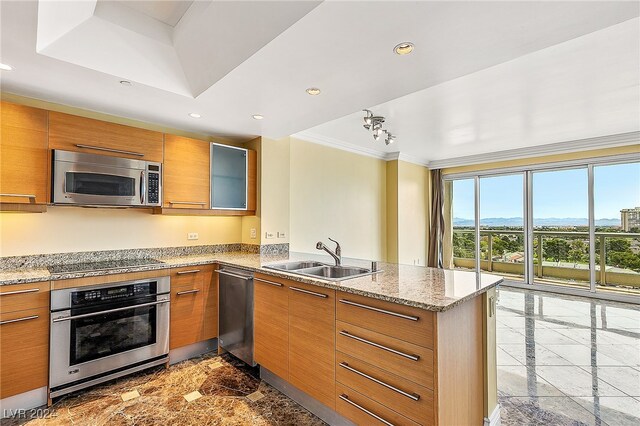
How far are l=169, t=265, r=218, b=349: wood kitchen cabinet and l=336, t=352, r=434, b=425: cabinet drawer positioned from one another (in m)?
1.61

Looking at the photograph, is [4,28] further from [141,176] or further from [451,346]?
[451,346]

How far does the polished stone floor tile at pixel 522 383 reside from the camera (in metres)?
2.35

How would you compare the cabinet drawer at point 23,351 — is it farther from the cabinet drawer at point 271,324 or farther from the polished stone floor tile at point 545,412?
the polished stone floor tile at point 545,412

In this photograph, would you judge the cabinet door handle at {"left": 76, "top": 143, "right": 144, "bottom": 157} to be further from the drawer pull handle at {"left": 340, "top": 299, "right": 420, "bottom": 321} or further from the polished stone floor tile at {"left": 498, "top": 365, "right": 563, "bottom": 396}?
the polished stone floor tile at {"left": 498, "top": 365, "right": 563, "bottom": 396}

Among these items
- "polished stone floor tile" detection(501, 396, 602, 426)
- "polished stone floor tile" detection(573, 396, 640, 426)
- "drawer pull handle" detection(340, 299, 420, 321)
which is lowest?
"polished stone floor tile" detection(501, 396, 602, 426)

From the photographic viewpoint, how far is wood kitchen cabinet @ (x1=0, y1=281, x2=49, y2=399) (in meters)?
1.99

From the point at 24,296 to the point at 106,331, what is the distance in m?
0.58

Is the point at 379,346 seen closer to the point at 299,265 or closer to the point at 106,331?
the point at 299,265

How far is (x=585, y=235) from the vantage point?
205 inches

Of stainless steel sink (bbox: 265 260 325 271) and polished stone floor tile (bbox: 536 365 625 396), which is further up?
stainless steel sink (bbox: 265 260 325 271)

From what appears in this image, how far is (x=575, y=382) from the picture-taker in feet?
8.15

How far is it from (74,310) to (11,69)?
1695mm

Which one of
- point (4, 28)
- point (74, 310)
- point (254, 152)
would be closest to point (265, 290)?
point (74, 310)

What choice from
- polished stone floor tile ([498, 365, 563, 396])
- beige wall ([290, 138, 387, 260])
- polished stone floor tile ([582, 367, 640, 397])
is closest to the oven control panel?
beige wall ([290, 138, 387, 260])
